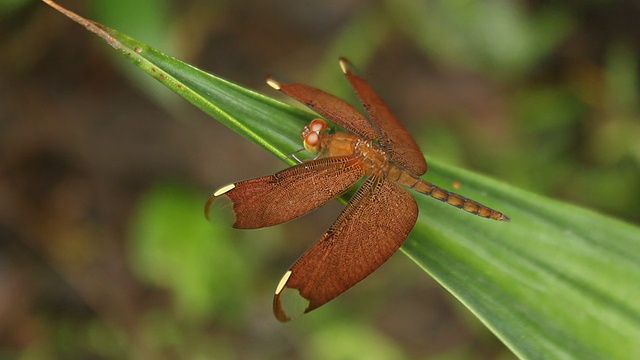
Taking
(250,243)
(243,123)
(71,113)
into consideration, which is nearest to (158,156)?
(71,113)

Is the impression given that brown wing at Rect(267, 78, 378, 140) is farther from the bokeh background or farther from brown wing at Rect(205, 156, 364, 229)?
the bokeh background

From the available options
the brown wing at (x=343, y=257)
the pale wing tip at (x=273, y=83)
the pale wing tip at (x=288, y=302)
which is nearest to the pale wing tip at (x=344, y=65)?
the pale wing tip at (x=273, y=83)

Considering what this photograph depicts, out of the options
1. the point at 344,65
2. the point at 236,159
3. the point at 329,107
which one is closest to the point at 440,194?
the point at 329,107

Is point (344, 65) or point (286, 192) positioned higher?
point (344, 65)

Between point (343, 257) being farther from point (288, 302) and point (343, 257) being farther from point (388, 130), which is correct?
point (388, 130)

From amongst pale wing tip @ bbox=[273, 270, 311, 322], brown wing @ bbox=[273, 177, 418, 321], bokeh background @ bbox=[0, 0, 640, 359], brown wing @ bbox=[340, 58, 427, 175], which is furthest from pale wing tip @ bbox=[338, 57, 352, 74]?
bokeh background @ bbox=[0, 0, 640, 359]

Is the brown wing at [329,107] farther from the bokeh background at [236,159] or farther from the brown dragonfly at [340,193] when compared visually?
the bokeh background at [236,159]
